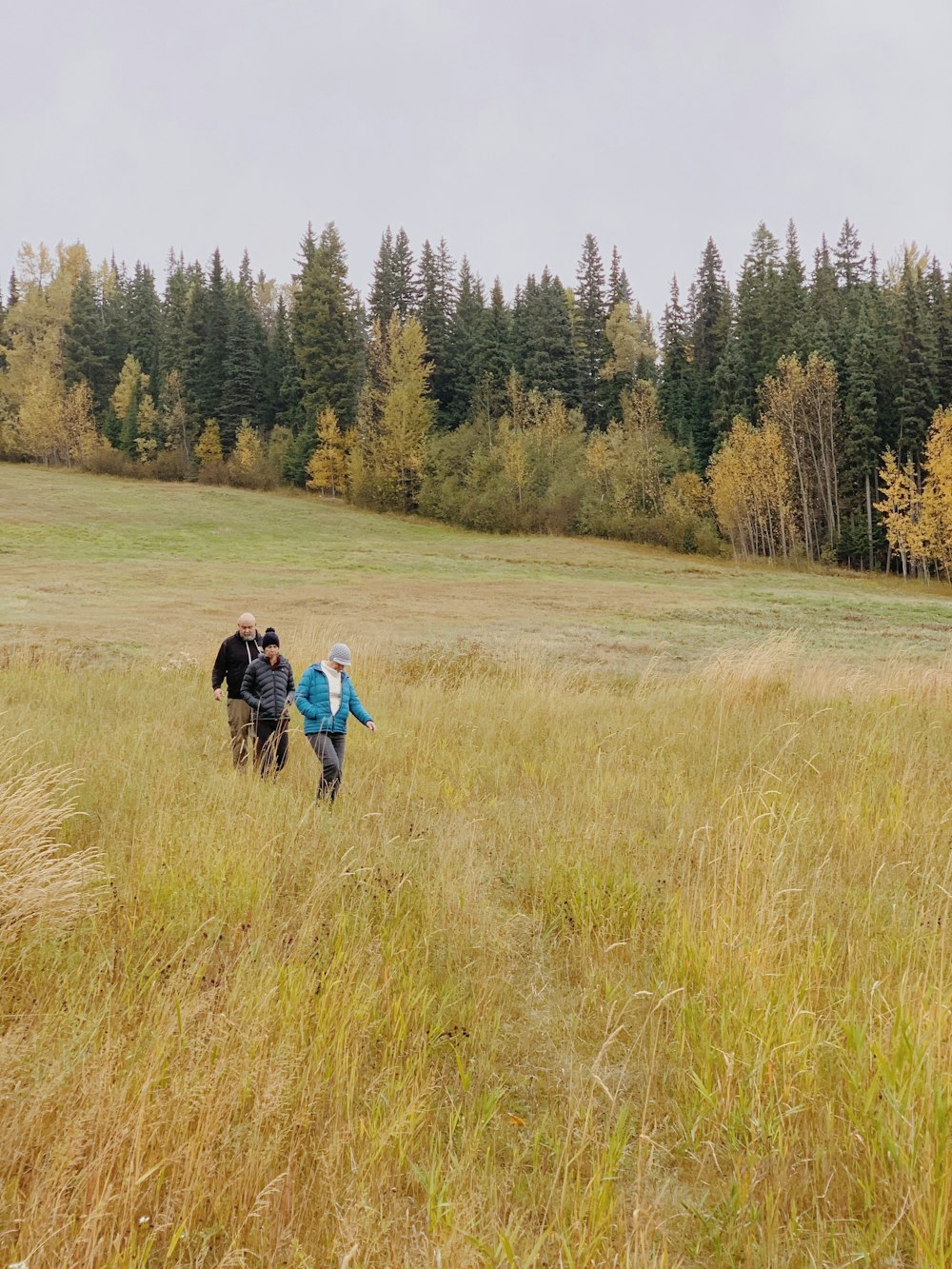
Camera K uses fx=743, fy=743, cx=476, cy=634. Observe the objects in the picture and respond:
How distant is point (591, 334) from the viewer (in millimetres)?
70500

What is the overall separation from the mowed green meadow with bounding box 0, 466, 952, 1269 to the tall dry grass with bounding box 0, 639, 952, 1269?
0.02 meters

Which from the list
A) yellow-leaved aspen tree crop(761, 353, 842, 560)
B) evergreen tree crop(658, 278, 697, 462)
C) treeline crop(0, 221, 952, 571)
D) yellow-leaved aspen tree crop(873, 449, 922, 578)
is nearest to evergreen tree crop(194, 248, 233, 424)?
treeline crop(0, 221, 952, 571)

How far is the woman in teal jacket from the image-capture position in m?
6.17

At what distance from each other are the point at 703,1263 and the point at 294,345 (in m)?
75.3

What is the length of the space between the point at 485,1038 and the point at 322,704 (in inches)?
155

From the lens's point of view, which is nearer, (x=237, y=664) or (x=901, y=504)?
(x=237, y=664)

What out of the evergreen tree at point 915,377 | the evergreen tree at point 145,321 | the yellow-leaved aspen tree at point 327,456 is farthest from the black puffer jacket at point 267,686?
the evergreen tree at point 145,321

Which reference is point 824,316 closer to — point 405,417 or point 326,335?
point 405,417

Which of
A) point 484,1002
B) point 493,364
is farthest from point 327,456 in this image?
point 484,1002

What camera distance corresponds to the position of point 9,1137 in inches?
78.4

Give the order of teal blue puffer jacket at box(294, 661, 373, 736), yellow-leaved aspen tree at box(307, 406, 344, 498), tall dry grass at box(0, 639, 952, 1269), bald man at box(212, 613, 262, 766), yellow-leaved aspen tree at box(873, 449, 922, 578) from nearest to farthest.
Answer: tall dry grass at box(0, 639, 952, 1269)
teal blue puffer jacket at box(294, 661, 373, 736)
bald man at box(212, 613, 262, 766)
yellow-leaved aspen tree at box(873, 449, 922, 578)
yellow-leaved aspen tree at box(307, 406, 344, 498)

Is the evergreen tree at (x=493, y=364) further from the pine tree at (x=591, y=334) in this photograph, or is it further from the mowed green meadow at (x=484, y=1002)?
the mowed green meadow at (x=484, y=1002)

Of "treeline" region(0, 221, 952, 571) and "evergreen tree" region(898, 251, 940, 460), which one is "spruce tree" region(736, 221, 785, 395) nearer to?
"treeline" region(0, 221, 952, 571)

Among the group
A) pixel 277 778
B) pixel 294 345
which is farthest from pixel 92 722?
pixel 294 345
